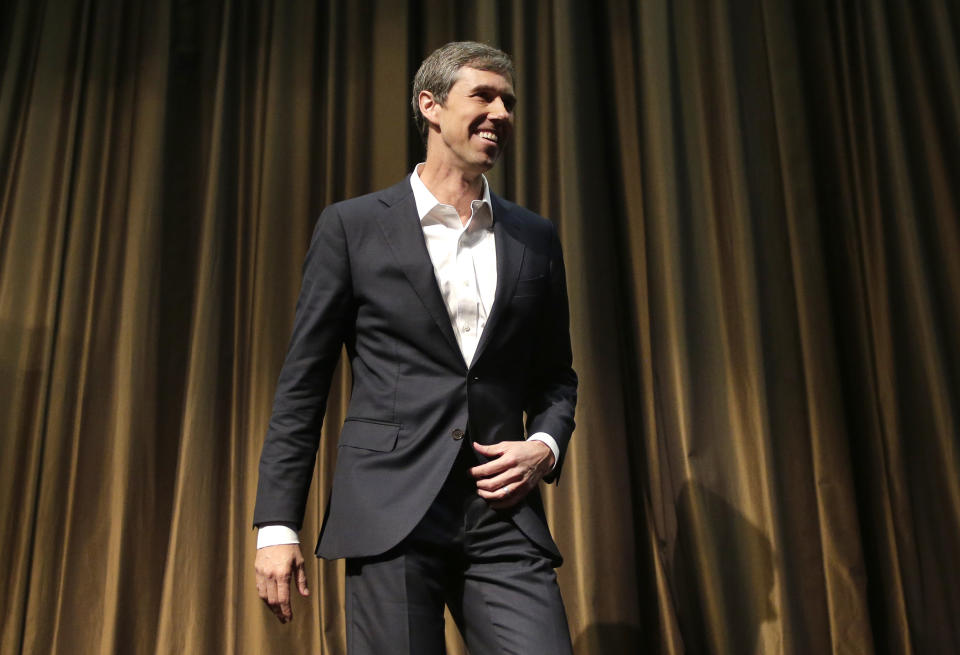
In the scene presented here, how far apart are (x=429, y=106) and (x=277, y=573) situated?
31.5 inches

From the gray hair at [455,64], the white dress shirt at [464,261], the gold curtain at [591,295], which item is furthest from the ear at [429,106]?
the gold curtain at [591,295]

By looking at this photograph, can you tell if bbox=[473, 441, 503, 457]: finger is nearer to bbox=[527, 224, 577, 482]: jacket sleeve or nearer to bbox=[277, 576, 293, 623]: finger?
bbox=[527, 224, 577, 482]: jacket sleeve

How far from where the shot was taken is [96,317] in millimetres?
2750

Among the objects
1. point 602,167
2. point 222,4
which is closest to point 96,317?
point 222,4

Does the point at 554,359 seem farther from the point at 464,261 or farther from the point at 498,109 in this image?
the point at 498,109

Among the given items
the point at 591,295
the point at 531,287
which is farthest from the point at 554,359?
the point at 591,295

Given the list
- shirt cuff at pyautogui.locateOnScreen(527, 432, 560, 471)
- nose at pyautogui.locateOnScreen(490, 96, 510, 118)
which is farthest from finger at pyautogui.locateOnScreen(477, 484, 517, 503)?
nose at pyautogui.locateOnScreen(490, 96, 510, 118)

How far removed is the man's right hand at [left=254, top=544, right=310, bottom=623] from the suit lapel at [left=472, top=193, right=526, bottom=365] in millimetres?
379

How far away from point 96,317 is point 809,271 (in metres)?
2.27

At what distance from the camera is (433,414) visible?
1171mm

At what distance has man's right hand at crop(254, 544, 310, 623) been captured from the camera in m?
1.14

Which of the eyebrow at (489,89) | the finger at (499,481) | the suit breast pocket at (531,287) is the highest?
the eyebrow at (489,89)

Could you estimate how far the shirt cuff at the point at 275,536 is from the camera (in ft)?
3.81

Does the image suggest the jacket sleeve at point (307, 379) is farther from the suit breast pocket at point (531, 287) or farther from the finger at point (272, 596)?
the suit breast pocket at point (531, 287)
